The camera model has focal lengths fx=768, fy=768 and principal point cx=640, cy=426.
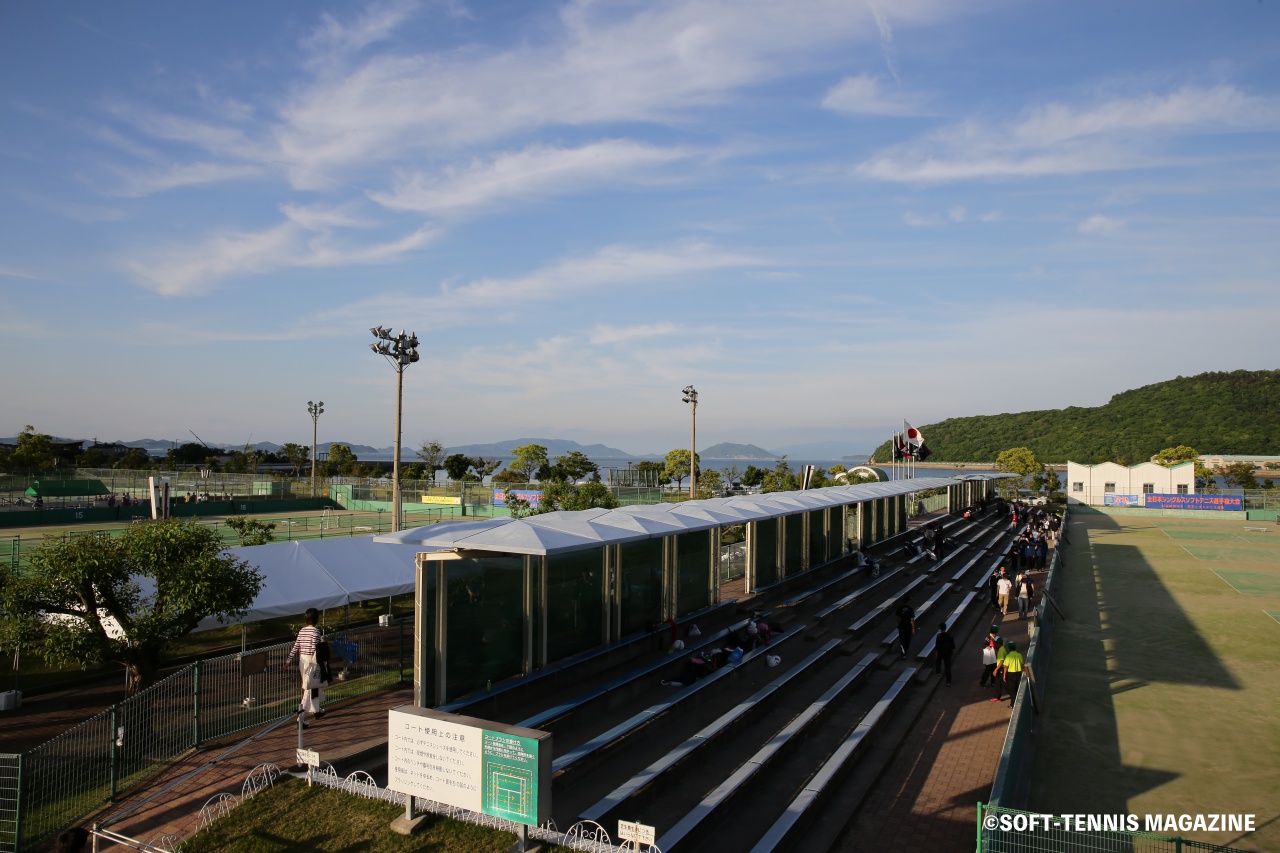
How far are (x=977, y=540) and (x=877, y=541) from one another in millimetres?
8497

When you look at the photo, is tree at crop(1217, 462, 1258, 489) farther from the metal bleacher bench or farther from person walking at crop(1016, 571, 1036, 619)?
the metal bleacher bench

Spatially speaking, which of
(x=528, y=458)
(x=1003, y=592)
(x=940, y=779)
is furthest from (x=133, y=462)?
(x=940, y=779)

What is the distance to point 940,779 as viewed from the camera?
1038cm

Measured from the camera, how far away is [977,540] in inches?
1446

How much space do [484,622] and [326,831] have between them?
3916mm

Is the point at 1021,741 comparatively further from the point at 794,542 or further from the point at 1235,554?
A: the point at 1235,554

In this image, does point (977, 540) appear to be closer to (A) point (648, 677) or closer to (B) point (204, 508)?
(A) point (648, 677)

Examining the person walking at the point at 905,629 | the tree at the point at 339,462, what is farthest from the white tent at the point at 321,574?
the tree at the point at 339,462

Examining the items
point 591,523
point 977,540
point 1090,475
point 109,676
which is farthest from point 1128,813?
point 1090,475

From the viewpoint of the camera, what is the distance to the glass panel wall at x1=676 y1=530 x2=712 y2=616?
17.2m

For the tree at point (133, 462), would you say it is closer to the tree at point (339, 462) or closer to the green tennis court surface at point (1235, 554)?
the tree at point (339, 462)

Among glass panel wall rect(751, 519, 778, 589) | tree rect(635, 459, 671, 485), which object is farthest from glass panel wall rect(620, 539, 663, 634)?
tree rect(635, 459, 671, 485)

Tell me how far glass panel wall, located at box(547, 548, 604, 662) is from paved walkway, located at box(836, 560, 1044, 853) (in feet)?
18.4

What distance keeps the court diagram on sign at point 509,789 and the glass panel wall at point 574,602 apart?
18.8 feet
